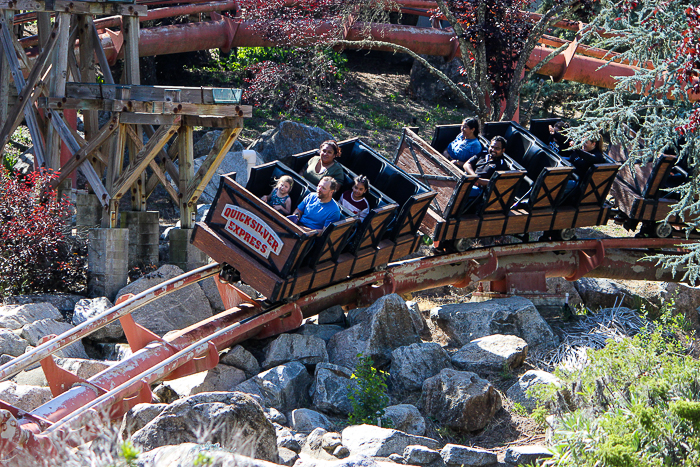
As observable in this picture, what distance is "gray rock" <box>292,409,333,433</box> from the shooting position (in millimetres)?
6539

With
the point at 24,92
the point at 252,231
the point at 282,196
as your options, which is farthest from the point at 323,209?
the point at 24,92

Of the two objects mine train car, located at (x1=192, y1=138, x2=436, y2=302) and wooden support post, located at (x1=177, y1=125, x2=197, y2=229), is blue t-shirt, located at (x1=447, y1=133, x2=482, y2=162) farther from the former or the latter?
wooden support post, located at (x1=177, y1=125, x2=197, y2=229)

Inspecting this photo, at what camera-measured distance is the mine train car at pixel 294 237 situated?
24.8 ft

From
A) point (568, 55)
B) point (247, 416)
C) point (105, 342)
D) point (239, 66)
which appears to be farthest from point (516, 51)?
point (247, 416)

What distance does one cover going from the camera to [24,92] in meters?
9.67

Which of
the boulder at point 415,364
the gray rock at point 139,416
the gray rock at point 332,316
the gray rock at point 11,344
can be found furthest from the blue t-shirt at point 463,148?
the gray rock at point 11,344

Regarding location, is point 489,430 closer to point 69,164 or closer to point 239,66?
point 69,164

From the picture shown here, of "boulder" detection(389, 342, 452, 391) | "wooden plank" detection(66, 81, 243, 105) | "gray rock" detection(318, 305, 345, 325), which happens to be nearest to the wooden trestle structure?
"wooden plank" detection(66, 81, 243, 105)

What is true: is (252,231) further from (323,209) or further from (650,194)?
(650,194)

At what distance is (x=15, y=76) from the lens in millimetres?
9844

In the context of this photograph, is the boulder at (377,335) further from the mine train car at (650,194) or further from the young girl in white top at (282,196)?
the mine train car at (650,194)

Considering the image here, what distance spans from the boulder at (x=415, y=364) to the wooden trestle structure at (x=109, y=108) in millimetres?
3826

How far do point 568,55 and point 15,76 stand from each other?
1067 centimetres

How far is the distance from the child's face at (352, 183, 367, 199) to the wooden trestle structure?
1.99 meters
